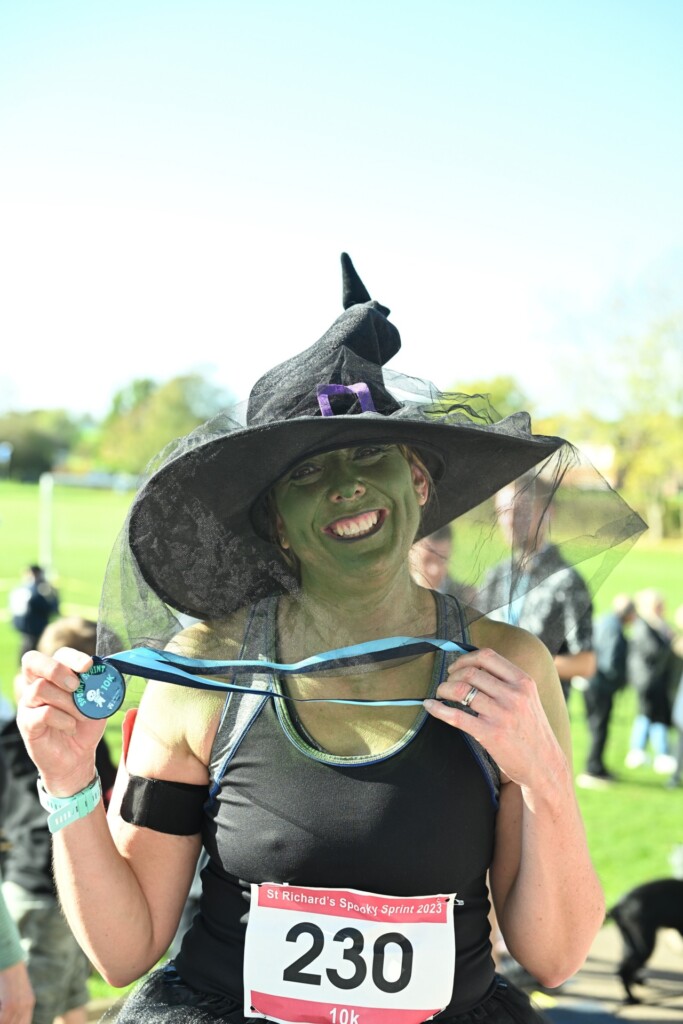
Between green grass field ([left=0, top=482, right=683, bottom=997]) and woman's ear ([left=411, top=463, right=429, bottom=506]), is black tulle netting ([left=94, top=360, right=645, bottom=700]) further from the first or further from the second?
green grass field ([left=0, top=482, right=683, bottom=997])

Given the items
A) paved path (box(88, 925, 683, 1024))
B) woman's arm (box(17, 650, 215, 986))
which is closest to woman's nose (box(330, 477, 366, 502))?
woman's arm (box(17, 650, 215, 986))

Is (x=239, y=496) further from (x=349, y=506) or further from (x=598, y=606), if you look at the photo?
(x=598, y=606)

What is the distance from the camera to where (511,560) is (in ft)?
6.72

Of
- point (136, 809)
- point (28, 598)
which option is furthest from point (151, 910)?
point (28, 598)

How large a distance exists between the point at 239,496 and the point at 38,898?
2.41 metres

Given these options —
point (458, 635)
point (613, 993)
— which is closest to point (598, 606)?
point (613, 993)

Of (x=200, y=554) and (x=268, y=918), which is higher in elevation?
(x=200, y=554)

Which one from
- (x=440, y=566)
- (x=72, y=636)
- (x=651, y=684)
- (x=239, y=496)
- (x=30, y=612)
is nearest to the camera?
(x=239, y=496)

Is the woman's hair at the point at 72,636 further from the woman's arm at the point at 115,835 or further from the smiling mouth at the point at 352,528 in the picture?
the smiling mouth at the point at 352,528

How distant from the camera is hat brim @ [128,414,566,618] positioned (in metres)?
1.80

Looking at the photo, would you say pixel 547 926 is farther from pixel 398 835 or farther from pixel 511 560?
pixel 511 560

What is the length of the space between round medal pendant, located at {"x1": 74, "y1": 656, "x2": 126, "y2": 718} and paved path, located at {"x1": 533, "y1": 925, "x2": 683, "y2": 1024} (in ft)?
12.0

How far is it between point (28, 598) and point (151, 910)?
43.7 feet

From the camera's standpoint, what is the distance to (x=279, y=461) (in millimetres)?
1811
